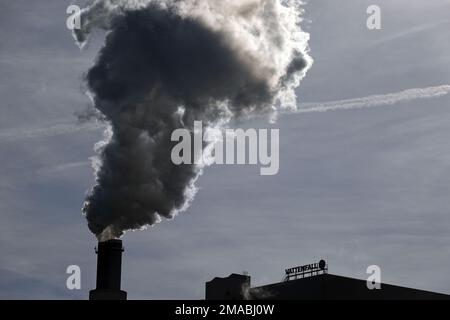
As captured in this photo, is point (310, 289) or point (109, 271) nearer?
point (109, 271)

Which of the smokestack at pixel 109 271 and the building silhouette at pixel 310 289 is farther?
the building silhouette at pixel 310 289

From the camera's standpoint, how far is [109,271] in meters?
102

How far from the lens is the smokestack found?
101 meters

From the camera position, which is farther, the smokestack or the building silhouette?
the building silhouette

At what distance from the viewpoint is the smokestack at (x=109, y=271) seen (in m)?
101
